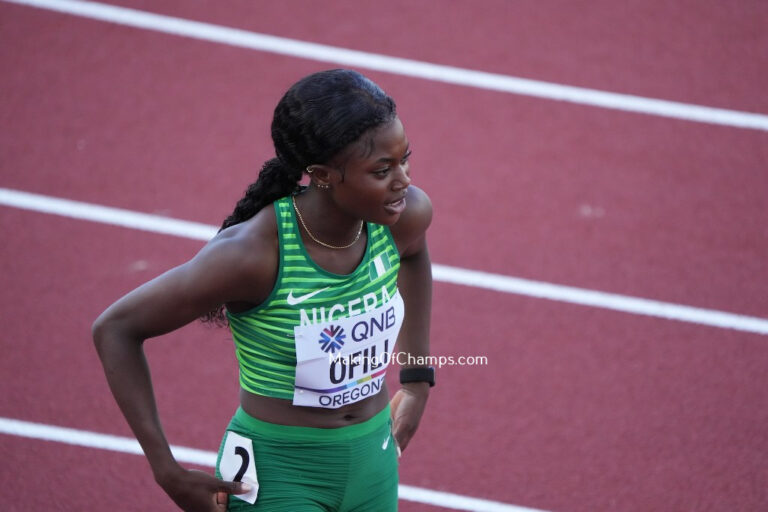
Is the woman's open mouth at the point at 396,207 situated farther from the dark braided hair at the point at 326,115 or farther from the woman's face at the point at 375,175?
the dark braided hair at the point at 326,115

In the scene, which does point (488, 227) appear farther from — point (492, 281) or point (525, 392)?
point (525, 392)

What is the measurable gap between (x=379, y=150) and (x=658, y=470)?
2.46 meters

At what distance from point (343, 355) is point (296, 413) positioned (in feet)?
0.65

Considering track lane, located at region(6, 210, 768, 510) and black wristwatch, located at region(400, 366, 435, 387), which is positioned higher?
black wristwatch, located at region(400, 366, 435, 387)

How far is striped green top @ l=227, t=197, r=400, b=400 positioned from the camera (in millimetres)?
2279

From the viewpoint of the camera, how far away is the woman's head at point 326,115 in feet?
7.19

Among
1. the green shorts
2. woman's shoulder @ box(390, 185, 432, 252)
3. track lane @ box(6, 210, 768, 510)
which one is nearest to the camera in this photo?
the green shorts

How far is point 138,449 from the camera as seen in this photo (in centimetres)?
406

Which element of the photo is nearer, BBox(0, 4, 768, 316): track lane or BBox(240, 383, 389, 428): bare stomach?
BBox(240, 383, 389, 428): bare stomach

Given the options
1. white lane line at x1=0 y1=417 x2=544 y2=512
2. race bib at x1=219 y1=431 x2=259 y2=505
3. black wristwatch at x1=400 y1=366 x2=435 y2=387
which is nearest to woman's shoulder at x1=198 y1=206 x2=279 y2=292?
race bib at x1=219 y1=431 x2=259 y2=505

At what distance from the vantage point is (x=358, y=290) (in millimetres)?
2371

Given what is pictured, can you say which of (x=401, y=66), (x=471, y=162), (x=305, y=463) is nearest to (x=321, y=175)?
(x=305, y=463)

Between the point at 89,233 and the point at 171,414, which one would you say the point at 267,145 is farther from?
the point at 171,414

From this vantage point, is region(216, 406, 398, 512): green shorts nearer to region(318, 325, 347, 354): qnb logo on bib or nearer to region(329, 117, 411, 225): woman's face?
region(318, 325, 347, 354): qnb logo on bib
